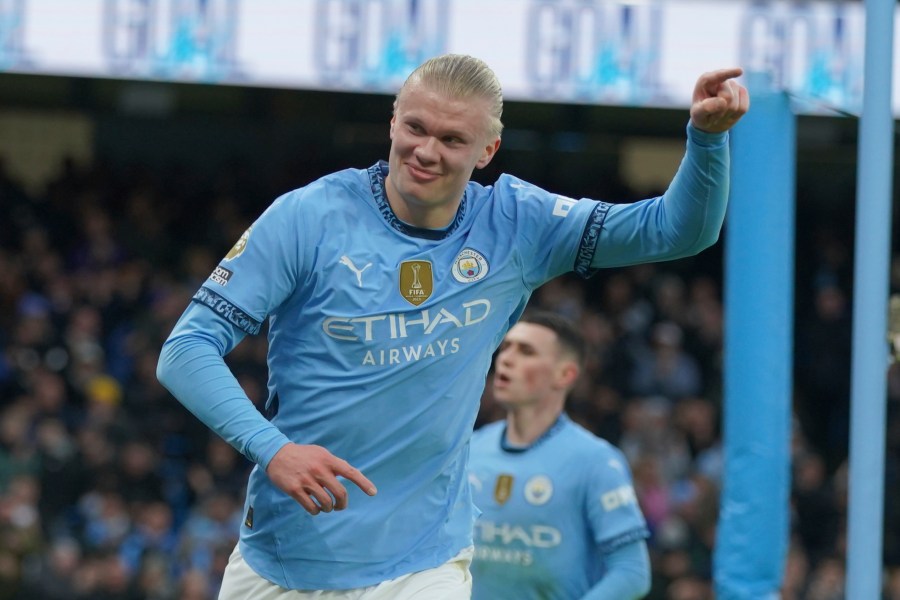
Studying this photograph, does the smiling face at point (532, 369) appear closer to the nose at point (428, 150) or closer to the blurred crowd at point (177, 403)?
the nose at point (428, 150)

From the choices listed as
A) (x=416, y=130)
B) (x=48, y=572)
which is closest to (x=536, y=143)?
(x=48, y=572)

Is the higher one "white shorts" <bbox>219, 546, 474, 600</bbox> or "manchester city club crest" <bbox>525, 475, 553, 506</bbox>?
"white shorts" <bbox>219, 546, 474, 600</bbox>

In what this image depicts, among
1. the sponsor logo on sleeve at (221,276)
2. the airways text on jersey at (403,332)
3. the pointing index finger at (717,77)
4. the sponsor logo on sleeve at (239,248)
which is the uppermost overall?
the pointing index finger at (717,77)

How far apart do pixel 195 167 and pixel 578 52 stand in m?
5.92

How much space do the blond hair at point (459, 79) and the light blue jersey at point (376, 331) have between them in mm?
315

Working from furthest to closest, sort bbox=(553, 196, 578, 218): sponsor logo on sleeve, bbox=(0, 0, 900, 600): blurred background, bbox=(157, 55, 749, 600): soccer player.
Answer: bbox=(0, 0, 900, 600): blurred background → bbox=(553, 196, 578, 218): sponsor logo on sleeve → bbox=(157, 55, 749, 600): soccer player

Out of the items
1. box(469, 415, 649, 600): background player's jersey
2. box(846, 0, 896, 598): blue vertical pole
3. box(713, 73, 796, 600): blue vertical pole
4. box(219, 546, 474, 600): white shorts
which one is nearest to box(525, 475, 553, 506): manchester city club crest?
box(469, 415, 649, 600): background player's jersey

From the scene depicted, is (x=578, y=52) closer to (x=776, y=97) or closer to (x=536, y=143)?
(x=536, y=143)

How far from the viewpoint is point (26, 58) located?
11.0 meters

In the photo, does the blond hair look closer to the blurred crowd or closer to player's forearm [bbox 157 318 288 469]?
player's forearm [bbox 157 318 288 469]

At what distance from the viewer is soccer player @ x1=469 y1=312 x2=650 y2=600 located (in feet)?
17.7

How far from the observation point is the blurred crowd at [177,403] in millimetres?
10578

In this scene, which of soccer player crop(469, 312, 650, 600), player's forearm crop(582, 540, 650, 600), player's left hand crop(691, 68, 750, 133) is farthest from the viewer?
soccer player crop(469, 312, 650, 600)

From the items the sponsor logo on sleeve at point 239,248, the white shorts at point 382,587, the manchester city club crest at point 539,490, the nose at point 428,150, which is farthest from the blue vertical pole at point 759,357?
the sponsor logo on sleeve at point 239,248
